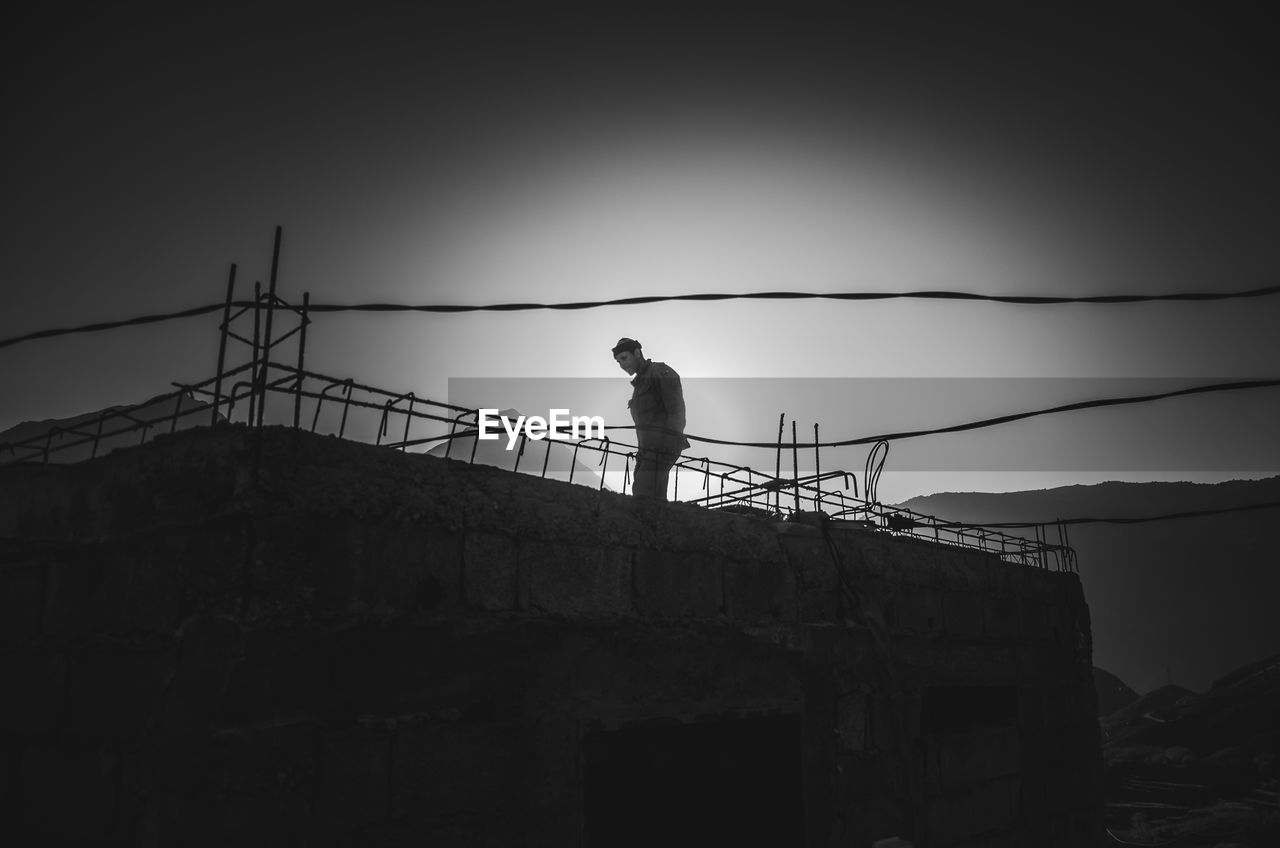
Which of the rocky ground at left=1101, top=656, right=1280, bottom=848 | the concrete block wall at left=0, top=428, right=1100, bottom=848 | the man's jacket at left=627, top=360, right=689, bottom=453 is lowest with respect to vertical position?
the rocky ground at left=1101, top=656, right=1280, bottom=848

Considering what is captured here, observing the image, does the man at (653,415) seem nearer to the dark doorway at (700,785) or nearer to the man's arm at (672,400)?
the man's arm at (672,400)

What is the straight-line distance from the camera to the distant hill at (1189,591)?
226 ft

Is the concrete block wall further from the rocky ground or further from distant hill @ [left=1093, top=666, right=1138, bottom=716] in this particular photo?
distant hill @ [left=1093, top=666, right=1138, bottom=716]

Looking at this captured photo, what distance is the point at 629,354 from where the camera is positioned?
722 centimetres

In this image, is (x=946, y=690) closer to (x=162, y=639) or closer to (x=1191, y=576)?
(x=162, y=639)

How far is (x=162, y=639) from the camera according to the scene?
3305 millimetres

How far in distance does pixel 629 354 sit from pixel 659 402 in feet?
1.96

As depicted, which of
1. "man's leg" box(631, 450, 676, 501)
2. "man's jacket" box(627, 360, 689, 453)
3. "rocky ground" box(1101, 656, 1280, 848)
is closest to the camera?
"man's leg" box(631, 450, 676, 501)

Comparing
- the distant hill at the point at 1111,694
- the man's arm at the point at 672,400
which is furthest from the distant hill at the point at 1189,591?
the man's arm at the point at 672,400

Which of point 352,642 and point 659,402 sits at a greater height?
point 659,402

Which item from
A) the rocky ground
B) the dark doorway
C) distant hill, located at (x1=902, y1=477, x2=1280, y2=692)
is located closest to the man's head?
the dark doorway

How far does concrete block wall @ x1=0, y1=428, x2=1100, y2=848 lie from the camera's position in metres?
3.13

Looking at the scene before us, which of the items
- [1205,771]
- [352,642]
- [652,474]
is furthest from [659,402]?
[1205,771]

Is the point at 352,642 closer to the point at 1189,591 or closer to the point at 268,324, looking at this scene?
the point at 268,324
